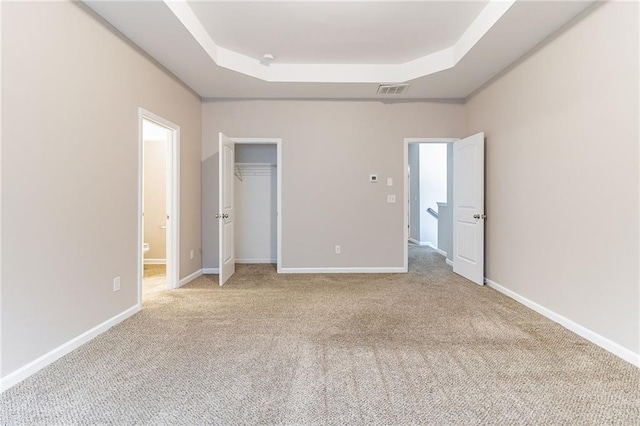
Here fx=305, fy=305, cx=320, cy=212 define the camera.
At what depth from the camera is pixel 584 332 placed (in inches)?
93.7

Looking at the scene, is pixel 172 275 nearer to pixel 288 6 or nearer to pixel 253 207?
pixel 253 207

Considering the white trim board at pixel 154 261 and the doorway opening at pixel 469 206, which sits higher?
the doorway opening at pixel 469 206

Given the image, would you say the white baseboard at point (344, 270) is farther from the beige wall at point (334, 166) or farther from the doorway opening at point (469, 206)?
the doorway opening at point (469, 206)

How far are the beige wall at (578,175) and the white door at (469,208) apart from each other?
0.89 feet

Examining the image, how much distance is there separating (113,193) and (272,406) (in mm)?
2193

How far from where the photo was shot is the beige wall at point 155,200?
5250 mm

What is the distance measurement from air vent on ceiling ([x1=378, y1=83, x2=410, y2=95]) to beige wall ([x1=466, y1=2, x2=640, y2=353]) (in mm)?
1122

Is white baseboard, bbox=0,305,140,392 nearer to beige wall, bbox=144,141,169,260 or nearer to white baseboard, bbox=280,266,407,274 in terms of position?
white baseboard, bbox=280,266,407,274

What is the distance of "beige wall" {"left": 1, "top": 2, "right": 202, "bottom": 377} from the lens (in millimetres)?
1796

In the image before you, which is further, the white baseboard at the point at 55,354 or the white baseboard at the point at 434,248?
the white baseboard at the point at 434,248

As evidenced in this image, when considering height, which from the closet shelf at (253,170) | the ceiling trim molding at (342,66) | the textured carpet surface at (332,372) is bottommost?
the textured carpet surface at (332,372)

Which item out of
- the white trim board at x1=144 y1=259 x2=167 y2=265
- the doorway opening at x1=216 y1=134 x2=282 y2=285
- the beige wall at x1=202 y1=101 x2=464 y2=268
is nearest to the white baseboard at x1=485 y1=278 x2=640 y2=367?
the beige wall at x1=202 y1=101 x2=464 y2=268

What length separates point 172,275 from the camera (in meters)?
3.77

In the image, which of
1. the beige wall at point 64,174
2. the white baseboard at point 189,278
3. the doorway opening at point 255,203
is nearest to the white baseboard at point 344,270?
the doorway opening at point 255,203
